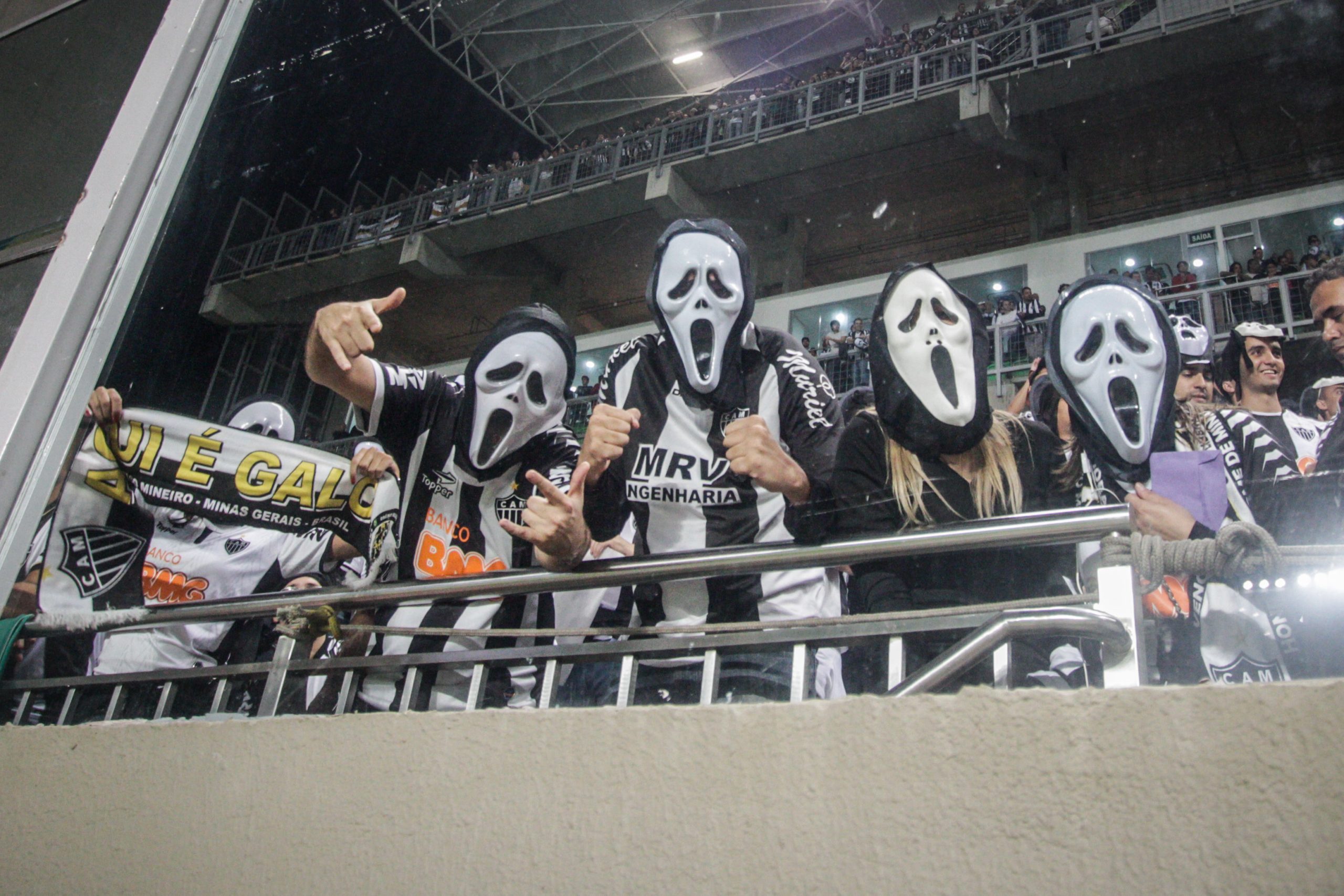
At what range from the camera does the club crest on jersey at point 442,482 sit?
4.68ft

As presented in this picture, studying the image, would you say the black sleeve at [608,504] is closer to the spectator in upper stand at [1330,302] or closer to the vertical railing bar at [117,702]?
the vertical railing bar at [117,702]

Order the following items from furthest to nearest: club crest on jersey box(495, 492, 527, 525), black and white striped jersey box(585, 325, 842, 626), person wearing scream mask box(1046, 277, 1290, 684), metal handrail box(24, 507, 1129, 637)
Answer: club crest on jersey box(495, 492, 527, 525) < black and white striped jersey box(585, 325, 842, 626) < person wearing scream mask box(1046, 277, 1290, 684) < metal handrail box(24, 507, 1129, 637)

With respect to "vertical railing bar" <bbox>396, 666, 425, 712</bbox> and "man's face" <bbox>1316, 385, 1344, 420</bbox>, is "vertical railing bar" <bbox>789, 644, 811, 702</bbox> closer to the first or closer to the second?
"vertical railing bar" <bbox>396, 666, 425, 712</bbox>

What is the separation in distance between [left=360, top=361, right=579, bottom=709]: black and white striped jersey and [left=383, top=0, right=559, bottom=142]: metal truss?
1.74 feet

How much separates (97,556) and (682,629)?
1.11m

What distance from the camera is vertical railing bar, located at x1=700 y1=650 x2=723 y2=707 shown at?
0.81 metres

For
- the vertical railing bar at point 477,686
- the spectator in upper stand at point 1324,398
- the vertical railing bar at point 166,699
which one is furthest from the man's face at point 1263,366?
the vertical railing bar at point 166,699

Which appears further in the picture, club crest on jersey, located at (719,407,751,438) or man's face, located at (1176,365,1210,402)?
club crest on jersey, located at (719,407,751,438)

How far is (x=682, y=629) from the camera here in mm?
847

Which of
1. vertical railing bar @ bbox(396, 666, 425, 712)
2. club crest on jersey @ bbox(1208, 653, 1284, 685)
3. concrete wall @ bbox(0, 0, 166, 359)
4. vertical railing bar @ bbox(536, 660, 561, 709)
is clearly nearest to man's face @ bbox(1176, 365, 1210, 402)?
club crest on jersey @ bbox(1208, 653, 1284, 685)

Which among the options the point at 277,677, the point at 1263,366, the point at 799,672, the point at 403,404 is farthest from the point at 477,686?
the point at 1263,366

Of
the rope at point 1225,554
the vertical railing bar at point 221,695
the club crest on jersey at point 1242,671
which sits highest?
the rope at point 1225,554

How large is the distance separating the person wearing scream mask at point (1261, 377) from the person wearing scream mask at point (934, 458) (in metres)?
0.30

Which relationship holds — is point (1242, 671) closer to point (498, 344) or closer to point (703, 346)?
point (703, 346)
